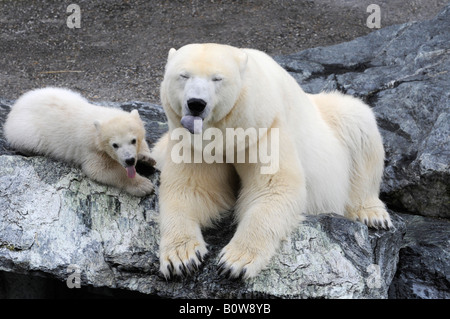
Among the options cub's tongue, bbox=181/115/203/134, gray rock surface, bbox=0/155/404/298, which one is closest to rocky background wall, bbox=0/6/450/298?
gray rock surface, bbox=0/155/404/298

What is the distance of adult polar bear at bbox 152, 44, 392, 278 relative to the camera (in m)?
3.25

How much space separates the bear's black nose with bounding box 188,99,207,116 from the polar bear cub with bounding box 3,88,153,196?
3.03 feet

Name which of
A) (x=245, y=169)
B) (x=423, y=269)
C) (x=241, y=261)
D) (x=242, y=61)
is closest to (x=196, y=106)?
(x=242, y=61)

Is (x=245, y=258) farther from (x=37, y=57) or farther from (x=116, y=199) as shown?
(x=37, y=57)

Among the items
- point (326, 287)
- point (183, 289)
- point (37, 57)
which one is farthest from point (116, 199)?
point (37, 57)

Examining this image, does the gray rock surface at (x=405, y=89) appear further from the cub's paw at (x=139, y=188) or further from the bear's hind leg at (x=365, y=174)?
the cub's paw at (x=139, y=188)

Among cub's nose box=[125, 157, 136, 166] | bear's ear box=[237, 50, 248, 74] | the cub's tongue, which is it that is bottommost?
cub's nose box=[125, 157, 136, 166]

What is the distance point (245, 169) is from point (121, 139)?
90cm

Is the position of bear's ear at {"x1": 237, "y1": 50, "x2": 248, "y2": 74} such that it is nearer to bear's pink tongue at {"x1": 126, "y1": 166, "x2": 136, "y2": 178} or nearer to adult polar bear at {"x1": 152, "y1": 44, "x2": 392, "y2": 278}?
adult polar bear at {"x1": 152, "y1": 44, "x2": 392, "y2": 278}

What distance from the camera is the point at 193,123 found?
10.3 ft

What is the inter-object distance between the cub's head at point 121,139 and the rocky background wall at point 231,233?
0.28 m

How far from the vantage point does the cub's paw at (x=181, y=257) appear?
351 centimetres

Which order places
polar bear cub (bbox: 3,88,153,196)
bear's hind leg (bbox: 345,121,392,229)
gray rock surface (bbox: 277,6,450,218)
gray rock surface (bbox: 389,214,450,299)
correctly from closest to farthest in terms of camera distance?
polar bear cub (bbox: 3,88,153,196) → gray rock surface (bbox: 389,214,450,299) → bear's hind leg (bbox: 345,121,392,229) → gray rock surface (bbox: 277,6,450,218)

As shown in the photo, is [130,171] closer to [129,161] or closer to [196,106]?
[129,161]
